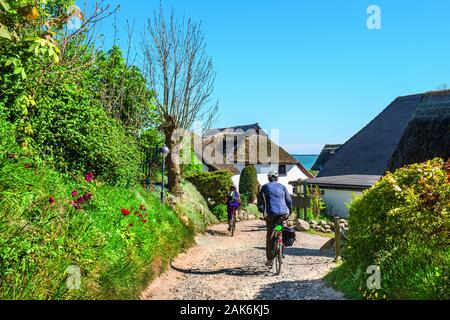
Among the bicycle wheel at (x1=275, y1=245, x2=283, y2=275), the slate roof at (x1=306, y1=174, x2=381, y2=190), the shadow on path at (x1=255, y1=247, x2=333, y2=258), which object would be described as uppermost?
the slate roof at (x1=306, y1=174, x2=381, y2=190)

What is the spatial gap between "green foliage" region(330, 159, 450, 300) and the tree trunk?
36.5 feet

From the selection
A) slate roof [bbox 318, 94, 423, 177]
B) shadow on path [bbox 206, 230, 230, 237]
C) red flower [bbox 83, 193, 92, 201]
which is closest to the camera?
red flower [bbox 83, 193, 92, 201]

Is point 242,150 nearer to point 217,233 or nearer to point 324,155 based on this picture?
point 324,155

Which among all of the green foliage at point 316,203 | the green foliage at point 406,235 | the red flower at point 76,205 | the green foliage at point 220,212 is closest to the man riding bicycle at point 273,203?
the green foliage at point 406,235

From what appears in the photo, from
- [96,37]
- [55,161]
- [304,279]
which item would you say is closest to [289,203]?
[304,279]

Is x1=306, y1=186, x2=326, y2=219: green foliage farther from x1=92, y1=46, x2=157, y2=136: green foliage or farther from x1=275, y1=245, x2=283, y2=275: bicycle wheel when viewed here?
x1=275, y1=245, x2=283, y2=275: bicycle wheel

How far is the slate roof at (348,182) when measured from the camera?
23.5m

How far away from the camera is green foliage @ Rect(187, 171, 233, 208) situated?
2252 centimetres

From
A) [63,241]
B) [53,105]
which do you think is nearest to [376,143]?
[53,105]

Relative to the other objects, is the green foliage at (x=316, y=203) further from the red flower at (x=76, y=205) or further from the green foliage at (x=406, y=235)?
the red flower at (x=76, y=205)

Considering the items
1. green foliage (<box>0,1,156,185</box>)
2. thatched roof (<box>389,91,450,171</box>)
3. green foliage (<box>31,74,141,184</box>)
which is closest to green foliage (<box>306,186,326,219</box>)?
thatched roof (<box>389,91,450,171</box>)

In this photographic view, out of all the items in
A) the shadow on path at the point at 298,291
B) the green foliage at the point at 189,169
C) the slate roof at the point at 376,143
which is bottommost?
the shadow on path at the point at 298,291

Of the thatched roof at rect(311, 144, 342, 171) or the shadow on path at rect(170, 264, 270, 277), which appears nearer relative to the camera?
the shadow on path at rect(170, 264, 270, 277)

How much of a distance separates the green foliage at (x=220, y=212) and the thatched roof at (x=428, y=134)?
32.5ft
